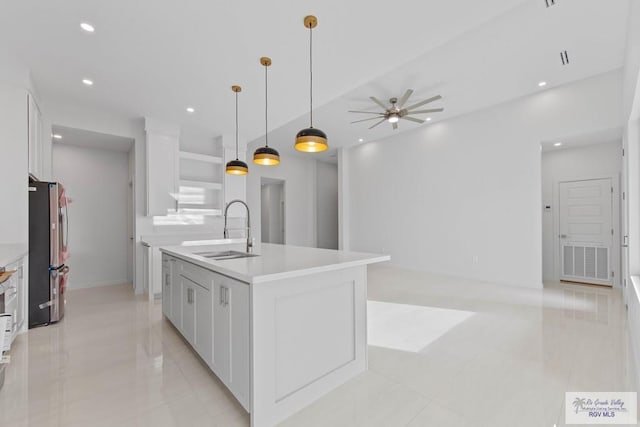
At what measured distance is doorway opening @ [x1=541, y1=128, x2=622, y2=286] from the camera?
181 inches

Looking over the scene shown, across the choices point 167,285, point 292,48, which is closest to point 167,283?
point 167,285

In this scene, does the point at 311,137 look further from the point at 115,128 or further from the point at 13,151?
the point at 115,128

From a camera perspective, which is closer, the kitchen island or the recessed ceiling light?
the kitchen island

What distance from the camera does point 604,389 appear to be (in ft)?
6.29

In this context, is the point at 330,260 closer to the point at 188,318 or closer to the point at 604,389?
the point at 188,318

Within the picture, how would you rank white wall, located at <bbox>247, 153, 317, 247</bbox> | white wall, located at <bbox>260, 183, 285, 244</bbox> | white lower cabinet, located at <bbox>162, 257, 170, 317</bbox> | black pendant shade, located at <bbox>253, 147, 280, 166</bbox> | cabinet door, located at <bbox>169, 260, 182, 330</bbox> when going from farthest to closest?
white wall, located at <bbox>260, 183, 285, 244</bbox> → white wall, located at <bbox>247, 153, 317, 247</bbox> → white lower cabinet, located at <bbox>162, 257, 170, 317</bbox> → black pendant shade, located at <bbox>253, 147, 280, 166</bbox> → cabinet door, located at <bbox>169, 260, 182, 330</bbox>

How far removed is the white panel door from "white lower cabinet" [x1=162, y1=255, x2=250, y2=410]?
606 cm

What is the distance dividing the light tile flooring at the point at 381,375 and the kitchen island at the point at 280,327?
15 cm

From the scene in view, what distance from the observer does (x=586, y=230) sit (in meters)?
4.90

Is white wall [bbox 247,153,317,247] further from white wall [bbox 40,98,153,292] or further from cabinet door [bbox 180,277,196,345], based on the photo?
cabinet door [bbox 180,277,196,345]

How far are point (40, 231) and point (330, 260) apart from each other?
11.6 feet

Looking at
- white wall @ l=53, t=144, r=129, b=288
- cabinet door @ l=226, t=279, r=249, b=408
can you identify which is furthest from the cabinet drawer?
white wall @ l=53, t=144, r=129, b=288

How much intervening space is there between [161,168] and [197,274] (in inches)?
131

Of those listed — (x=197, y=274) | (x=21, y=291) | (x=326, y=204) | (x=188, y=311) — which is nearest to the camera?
(x=197, y=274)
